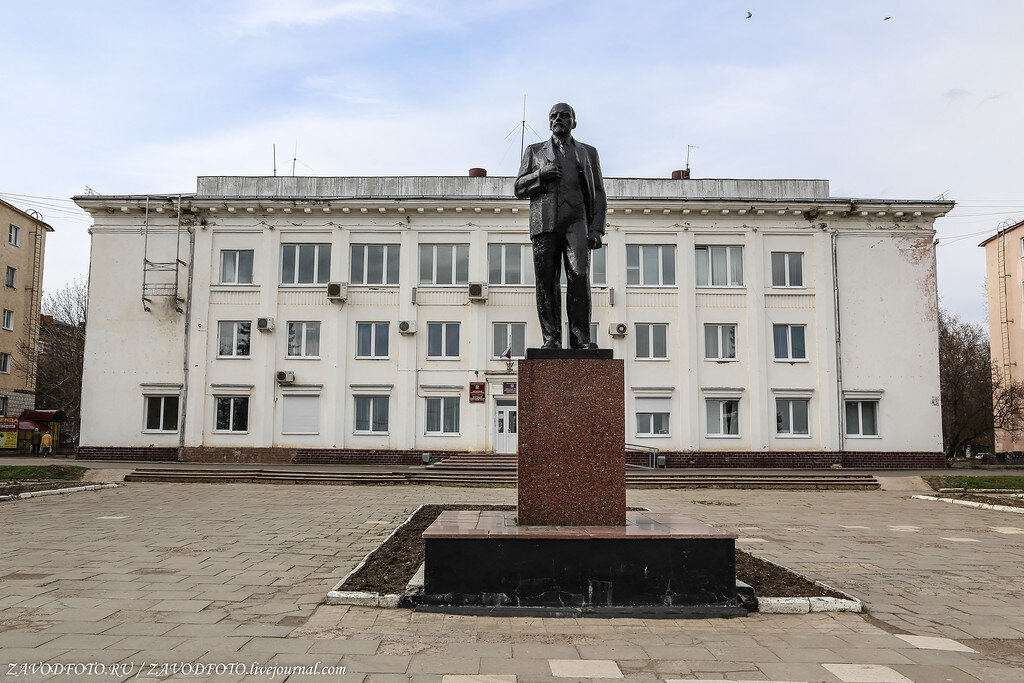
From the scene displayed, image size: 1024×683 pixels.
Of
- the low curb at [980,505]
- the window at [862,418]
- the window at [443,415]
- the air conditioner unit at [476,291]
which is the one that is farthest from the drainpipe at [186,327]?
the window at [862,418]

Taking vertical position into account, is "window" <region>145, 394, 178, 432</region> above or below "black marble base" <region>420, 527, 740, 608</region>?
above

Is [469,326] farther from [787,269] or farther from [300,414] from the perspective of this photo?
[787,269]

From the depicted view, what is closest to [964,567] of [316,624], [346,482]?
[316,624]

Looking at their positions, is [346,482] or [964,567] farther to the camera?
[346,482]

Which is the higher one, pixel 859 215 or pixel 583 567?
pixel 859 215

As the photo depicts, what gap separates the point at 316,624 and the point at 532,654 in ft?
5.38

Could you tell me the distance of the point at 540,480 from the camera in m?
5.94

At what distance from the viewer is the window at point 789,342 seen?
25.8 meters

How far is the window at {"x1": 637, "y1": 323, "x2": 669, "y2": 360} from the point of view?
25.9 metres

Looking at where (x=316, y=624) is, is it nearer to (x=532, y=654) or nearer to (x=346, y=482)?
(x=532, y=654)

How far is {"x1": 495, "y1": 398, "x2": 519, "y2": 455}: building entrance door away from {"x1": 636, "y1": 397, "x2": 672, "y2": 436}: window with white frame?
4595 mm

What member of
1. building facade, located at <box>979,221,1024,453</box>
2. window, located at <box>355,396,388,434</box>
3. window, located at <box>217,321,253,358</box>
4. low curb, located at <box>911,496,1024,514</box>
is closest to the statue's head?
low curb, located at <box>911,496,1024,514</box>

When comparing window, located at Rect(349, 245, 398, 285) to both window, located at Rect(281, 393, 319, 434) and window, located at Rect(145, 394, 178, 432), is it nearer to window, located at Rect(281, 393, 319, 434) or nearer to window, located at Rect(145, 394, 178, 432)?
window, located at Rect(281, 393, 319, 434)

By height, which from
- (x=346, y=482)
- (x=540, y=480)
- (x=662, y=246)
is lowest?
(x=346, y=482)
